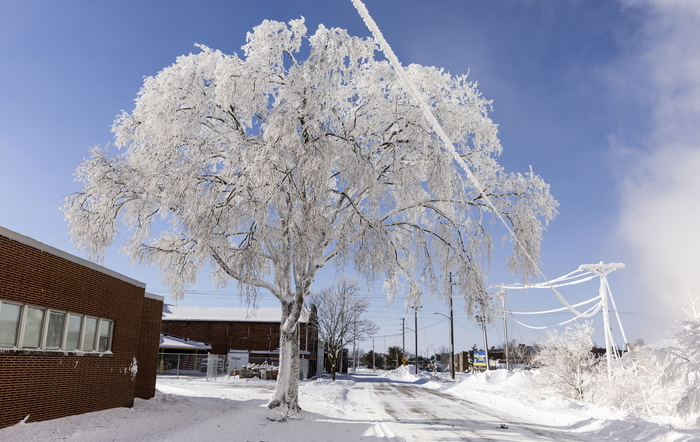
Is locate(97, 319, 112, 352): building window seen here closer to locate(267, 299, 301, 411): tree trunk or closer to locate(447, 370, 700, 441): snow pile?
locate(267, 299, 301, 411): tree trunk

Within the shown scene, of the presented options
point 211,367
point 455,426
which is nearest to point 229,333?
point 211,367

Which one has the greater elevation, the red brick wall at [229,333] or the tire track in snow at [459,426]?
the red brick wall at [229,333]

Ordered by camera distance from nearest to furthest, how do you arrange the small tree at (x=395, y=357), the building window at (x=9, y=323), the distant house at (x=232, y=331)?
the building window at (x=9, y=323) → the distant house at (x=232, y=331) → the small tree at (x=395, y=357)

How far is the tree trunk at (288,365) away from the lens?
15695 mm

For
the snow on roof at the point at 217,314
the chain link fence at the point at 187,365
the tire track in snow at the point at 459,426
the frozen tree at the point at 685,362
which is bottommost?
the chain link fence at the point at 187,365

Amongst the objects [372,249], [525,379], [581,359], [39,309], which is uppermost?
[372,249]

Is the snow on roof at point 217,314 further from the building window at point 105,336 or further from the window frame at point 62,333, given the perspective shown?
the window frame at point 62,333

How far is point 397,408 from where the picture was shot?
19.8 meters

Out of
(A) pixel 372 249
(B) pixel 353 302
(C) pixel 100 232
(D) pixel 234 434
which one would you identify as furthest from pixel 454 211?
(B) pixel 353 302

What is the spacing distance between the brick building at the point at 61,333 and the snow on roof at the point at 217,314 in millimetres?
41499

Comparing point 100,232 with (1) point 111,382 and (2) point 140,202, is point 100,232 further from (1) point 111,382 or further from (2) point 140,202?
(1) point 111,382

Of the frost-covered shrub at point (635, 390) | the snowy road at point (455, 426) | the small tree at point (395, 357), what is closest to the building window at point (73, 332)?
the snowy road at point (455, 426)

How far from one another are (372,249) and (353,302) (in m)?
38.3

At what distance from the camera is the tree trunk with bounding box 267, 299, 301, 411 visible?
1570cm
